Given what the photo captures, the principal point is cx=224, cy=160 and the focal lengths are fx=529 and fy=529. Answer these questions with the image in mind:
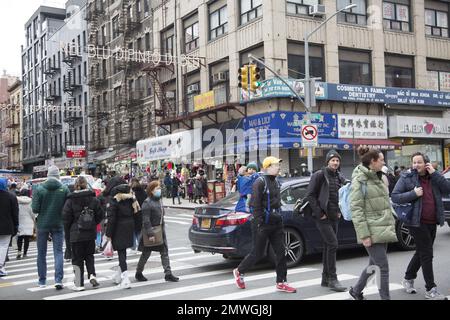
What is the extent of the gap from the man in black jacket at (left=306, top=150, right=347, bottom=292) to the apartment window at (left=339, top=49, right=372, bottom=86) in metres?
23.5

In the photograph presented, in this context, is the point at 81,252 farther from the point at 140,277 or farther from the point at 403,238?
the point at 403,238

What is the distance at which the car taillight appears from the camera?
30.8ft

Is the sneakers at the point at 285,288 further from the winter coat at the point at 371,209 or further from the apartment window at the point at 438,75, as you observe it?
the apartment window at the point at 438,75

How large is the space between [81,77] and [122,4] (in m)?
12.8

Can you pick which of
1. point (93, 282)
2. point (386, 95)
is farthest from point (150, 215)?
point (386, 95)

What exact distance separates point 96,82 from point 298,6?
2428 cm

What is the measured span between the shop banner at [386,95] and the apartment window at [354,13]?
13.2ft

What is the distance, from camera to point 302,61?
29062 mm

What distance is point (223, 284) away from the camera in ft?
28.0

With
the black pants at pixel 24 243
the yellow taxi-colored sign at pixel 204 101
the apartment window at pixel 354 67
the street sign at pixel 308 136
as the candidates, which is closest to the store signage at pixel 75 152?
the yellow taxi-colored sign at pixel 204 101

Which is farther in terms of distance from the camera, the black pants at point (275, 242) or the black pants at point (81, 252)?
the black pants at point (81, 252)

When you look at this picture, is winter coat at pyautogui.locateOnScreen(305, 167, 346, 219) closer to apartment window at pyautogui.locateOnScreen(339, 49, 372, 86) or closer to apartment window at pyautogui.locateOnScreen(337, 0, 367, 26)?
apartment window at pyautogui.locateOnScreen(339, 49, 372, 86)

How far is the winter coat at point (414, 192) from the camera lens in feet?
22.2

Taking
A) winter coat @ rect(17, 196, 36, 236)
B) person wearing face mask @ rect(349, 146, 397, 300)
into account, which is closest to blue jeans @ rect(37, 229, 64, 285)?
winter coat @ rect(17, 196, 36, 236)
